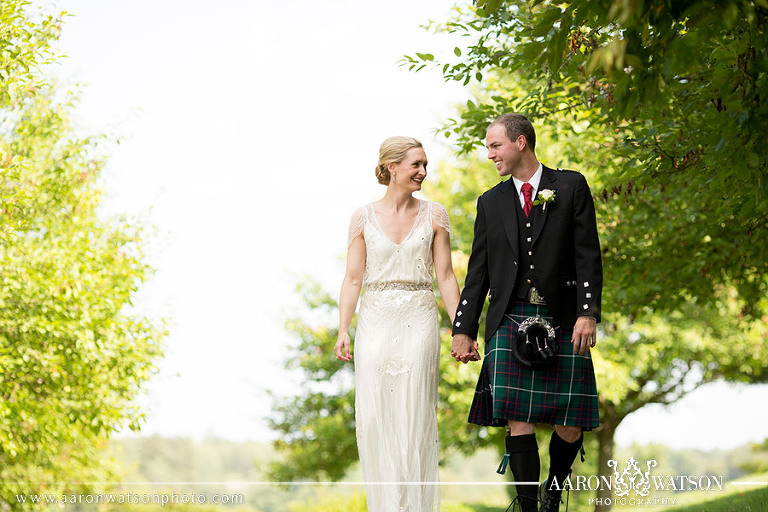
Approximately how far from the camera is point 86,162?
12.6 m

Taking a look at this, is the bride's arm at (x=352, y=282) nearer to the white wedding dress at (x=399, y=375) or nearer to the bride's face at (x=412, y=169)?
the white wedding dress at (x=399, y=375)

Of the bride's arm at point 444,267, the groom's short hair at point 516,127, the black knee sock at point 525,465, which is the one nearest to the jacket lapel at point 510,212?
the groom's short hair at point 516,127

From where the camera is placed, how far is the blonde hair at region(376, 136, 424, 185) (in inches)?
245

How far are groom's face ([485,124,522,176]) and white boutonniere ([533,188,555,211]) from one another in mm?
302

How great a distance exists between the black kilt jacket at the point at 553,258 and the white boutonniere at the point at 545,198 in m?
0.03

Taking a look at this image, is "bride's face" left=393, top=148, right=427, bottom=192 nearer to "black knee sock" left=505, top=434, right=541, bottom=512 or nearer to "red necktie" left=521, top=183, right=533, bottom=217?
"red necktie" left=521, top=183, right=533, bottom=217

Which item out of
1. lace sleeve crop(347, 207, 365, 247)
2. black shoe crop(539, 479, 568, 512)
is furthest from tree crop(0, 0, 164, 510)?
black shoe crop(539, 479, 568, 512)

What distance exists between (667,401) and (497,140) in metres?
20.2

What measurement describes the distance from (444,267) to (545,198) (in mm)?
1295

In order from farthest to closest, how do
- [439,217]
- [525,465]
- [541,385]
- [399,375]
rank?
[439,217] < [399,375] < [541,385] < [525,465]

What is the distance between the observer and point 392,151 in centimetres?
623

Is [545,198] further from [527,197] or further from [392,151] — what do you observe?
[392,151]

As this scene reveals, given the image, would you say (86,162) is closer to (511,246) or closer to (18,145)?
(18,145)

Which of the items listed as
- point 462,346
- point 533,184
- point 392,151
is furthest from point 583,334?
point 392,151
